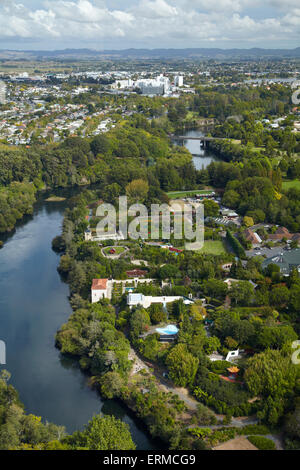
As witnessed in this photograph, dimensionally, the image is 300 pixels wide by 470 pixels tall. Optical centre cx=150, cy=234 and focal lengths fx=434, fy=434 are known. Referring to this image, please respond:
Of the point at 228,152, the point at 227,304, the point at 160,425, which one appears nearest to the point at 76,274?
the point at 227,304

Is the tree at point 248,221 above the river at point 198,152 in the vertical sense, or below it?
above

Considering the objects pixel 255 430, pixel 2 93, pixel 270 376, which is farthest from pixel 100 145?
pixel 2 93

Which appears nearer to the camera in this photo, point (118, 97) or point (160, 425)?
point (160, 425)

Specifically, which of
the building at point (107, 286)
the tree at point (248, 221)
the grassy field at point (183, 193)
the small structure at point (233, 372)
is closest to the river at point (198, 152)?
the grassy field at point (183, 193)

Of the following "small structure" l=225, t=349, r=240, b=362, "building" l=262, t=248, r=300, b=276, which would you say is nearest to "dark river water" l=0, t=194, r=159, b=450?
"small structure" l=225, t=349, r=240, b=362

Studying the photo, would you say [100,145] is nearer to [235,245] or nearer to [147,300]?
[235,245]

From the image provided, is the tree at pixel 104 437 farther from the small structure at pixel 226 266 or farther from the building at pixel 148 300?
the small structure at pixel 226 266
